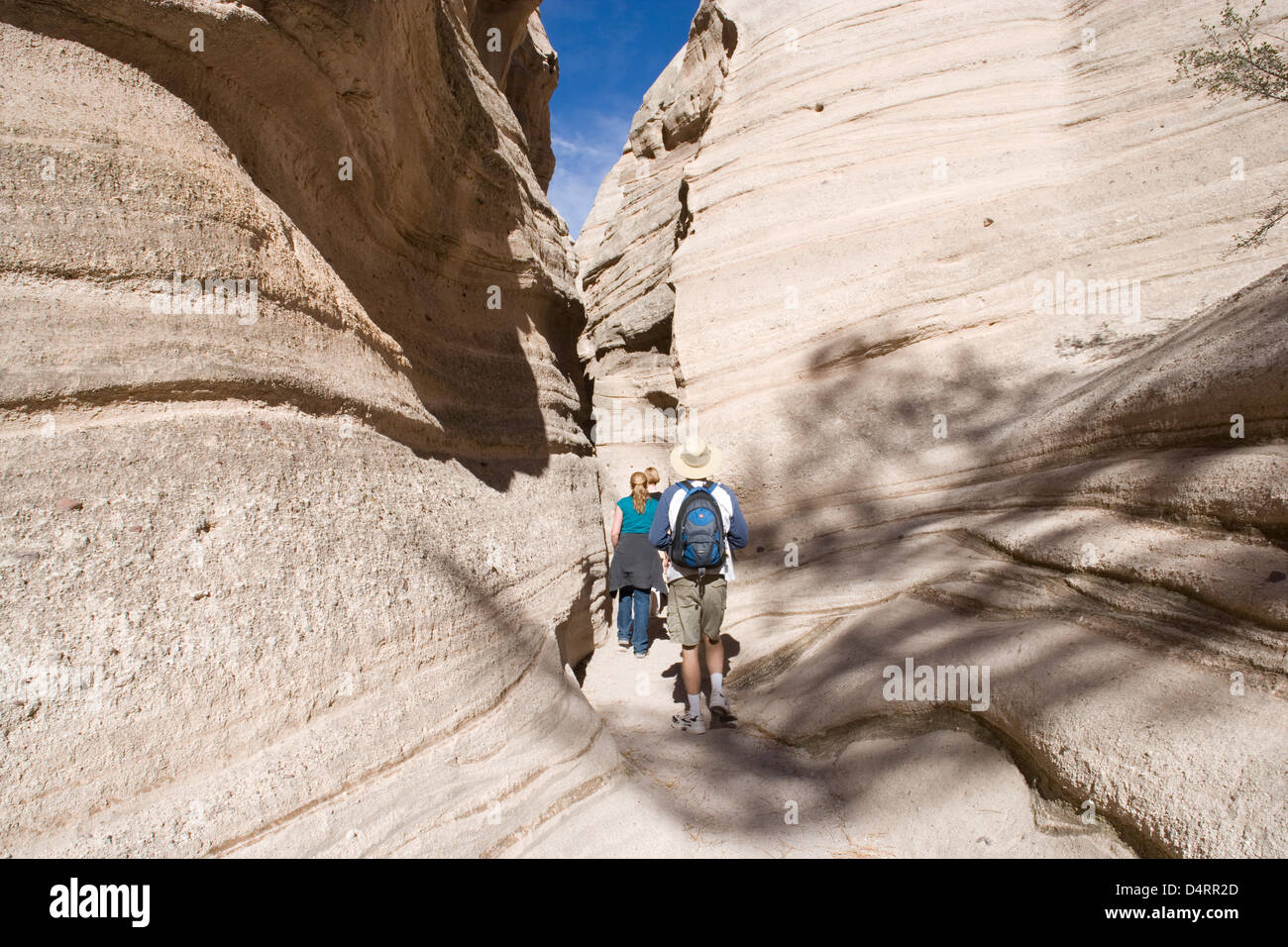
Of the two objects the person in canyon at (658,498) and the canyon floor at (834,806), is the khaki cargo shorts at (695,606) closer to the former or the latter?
the canyon floor at (834,806)

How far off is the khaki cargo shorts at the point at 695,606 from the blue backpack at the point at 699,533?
0.37 ft

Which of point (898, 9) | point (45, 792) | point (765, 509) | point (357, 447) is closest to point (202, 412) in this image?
point (357, 447)

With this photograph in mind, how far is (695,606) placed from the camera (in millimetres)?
4289

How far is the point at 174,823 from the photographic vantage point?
1.94 metres

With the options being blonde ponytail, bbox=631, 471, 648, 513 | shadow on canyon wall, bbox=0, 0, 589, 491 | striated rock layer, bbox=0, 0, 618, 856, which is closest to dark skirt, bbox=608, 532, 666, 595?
blonde ponytail, bbox=631, 471, 648, 513

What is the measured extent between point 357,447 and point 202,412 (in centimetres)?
72

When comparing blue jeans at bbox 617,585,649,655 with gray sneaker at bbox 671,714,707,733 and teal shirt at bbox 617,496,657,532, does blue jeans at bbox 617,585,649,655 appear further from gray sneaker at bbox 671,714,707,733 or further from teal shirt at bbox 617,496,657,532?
gray sneaker at bbox 671,714,707,733

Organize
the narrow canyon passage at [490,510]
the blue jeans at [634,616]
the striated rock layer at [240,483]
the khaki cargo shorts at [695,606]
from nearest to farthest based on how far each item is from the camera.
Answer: the striated rock layer at [240,483]
the narrow canyon passage at [490,510]
the khaki cargo shorts at [695,606]
the blue jeans at [634,616]

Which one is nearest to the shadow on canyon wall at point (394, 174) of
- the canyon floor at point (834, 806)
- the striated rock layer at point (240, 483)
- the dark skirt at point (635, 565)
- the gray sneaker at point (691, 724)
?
the striated rock layer at point (240, 483)

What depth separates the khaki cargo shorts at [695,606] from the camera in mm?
4270

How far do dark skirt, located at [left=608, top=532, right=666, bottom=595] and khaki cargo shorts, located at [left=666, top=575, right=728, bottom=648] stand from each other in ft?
5.14

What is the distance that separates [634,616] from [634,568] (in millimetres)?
402

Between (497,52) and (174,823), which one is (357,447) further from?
(497,52)
